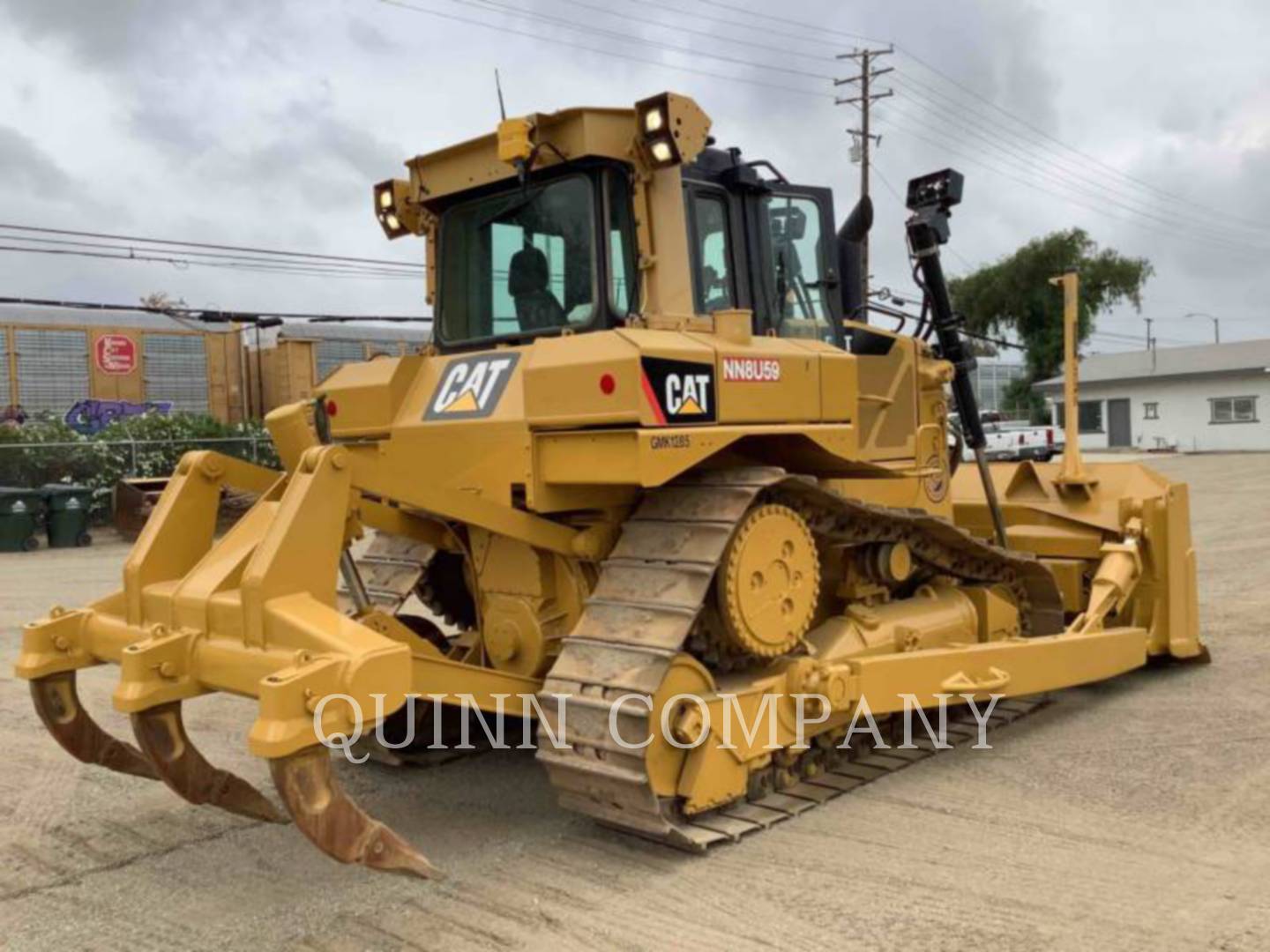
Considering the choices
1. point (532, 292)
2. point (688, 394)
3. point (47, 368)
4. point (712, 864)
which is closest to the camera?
point (712, 864)

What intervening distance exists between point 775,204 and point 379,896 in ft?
11.9

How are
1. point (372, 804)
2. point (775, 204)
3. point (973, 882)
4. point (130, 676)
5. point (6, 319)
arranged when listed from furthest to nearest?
point (6, 319) < point (775, 204) < point (372, 804) < point (973, 882) < point (130, 676)

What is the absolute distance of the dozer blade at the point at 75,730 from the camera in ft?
15.5

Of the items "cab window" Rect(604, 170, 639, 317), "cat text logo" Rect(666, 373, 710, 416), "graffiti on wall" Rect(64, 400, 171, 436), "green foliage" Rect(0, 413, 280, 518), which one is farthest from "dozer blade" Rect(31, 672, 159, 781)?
"graffiti on wall" Rect(64, 400, 171, 436)

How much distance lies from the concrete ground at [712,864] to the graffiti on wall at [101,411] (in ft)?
74.8

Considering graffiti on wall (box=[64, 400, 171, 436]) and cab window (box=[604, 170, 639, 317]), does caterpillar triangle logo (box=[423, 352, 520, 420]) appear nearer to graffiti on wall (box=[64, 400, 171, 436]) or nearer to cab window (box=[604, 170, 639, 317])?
cab window (box=[604, 170, 639, 317])

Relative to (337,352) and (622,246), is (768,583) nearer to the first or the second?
(622,246)

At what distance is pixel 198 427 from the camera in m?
21.9

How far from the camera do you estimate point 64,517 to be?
58.6 ft

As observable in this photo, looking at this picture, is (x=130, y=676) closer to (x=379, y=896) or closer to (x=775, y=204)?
(x=379, y=896)

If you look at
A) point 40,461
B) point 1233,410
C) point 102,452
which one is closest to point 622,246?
point 102,452

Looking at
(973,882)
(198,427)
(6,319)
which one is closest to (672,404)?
(973,882)

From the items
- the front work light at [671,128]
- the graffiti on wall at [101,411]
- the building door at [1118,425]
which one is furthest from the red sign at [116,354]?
the building door at [1118,425]

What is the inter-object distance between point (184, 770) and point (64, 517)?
15.2 meters
